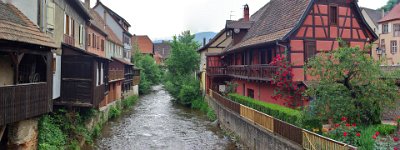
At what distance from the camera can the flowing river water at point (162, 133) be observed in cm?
1908

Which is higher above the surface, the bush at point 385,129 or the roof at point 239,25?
the roof at point 239,25

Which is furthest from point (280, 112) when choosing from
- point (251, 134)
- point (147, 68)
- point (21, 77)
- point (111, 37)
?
point (147, 68)

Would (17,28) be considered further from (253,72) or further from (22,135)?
(253,72)

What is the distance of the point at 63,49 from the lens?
16.3m

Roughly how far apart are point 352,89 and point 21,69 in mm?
12481

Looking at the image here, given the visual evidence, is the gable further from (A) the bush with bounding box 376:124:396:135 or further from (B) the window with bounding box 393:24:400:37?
(B) the window with bounding box 393:24:400:37

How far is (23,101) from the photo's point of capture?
10.5m

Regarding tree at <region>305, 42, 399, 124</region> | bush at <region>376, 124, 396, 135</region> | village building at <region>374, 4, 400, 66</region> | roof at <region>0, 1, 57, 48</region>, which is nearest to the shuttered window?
roof at <region>0, 1, 57, 48</region>

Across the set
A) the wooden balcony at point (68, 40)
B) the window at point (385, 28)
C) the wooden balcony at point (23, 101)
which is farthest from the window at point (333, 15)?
the window at point (385, 28)

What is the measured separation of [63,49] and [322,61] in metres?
11.9

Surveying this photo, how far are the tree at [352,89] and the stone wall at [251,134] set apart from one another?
76.2 inches

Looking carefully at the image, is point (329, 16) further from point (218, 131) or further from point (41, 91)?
point (41, 91)

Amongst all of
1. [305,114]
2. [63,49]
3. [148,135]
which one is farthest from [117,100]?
[305,114]

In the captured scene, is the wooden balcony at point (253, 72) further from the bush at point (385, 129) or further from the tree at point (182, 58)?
the tree at point (182, 58)
